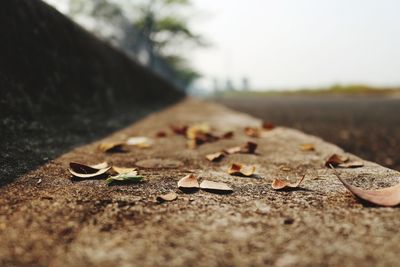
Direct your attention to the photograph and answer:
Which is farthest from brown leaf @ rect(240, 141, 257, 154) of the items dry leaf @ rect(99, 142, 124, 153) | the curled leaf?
the curled leaf

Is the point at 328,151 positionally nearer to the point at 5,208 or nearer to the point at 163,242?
the point at 163,242

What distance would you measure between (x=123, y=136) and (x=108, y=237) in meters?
1.50

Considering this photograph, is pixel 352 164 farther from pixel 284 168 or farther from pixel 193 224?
pixel 193 224

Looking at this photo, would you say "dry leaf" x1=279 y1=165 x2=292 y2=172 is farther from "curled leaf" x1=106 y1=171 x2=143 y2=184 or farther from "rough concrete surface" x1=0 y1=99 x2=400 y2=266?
"curled leaf" x1=106 y1=171 x2=143 y2=184

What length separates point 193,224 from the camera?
0.71 metres

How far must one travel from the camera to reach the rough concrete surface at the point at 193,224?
0.58m

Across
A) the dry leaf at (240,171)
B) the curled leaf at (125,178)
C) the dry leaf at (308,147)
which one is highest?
the curled leaf at (125,178)

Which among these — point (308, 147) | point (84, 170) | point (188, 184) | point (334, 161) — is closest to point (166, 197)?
point (188, 184)

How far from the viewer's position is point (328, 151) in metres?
1.59

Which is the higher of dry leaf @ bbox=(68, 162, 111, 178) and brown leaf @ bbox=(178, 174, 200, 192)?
dry leaf @ bbox=(68, 162, 111, 178)

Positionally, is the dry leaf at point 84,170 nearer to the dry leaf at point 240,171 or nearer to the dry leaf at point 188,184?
the dry leaf at point 188,184

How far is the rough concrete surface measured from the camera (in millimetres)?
578

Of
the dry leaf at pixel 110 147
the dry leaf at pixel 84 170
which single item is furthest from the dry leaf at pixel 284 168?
the dry leaf at pixel 110 147

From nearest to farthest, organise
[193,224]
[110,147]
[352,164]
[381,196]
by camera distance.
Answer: [193,224] → [381,196] → [352,164] → [110,147]
